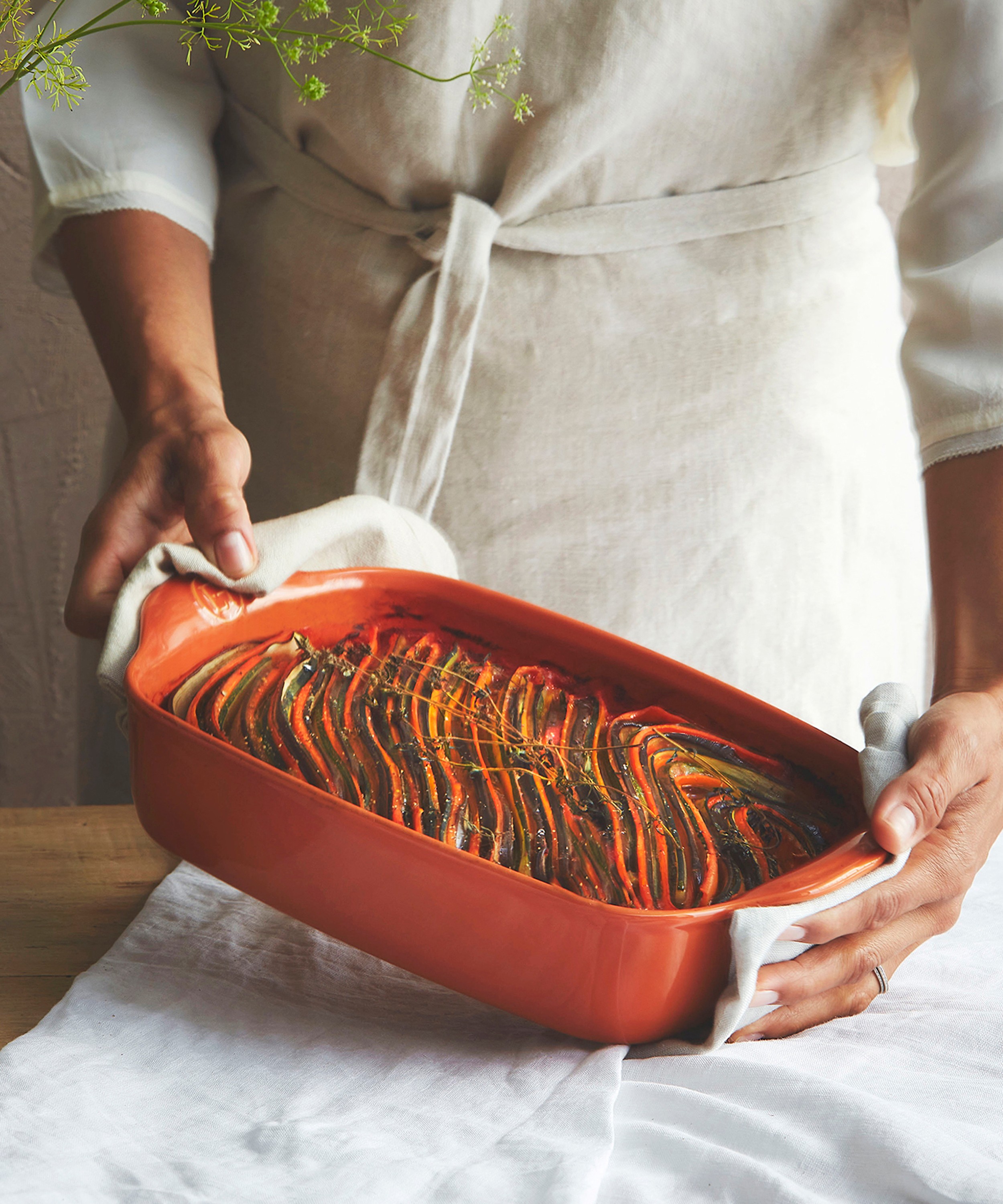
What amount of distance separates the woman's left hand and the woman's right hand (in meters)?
0.32

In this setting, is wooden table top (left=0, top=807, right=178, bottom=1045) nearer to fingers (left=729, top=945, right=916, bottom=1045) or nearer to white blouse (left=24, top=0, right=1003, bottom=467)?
fingers (left=729, top=945, right=916, bottom=1045)

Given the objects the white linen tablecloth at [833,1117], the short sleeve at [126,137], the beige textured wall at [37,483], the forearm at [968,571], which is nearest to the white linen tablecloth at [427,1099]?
the white linen tablecloth at [833,1117]

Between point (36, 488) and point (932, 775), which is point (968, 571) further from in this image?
point (36, 488)

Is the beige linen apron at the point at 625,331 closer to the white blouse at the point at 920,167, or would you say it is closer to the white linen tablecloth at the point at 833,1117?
the white blouse at the point at 920,167

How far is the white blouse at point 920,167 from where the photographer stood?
61 centimetres

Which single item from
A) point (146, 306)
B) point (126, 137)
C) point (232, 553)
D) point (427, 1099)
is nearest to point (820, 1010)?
point (427, 1099)

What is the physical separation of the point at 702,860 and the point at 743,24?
0.57 meters

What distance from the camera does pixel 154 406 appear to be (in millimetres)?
648

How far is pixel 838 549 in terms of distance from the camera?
2.58 feet

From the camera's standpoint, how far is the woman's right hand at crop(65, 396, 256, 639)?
548 mm

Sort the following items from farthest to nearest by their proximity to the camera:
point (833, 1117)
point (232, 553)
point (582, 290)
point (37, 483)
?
point (37, 483) → point (582, 290) → point (232, 553) → point (833, 1117)

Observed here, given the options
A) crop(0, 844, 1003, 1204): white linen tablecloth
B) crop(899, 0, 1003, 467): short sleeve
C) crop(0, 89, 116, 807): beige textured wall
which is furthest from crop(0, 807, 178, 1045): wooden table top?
crop(0, 89, 116, 807): beige textured wall

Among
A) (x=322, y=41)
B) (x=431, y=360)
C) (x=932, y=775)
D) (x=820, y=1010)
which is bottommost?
(x=820, y=1010)

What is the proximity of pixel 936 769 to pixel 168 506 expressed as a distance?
43 cm
